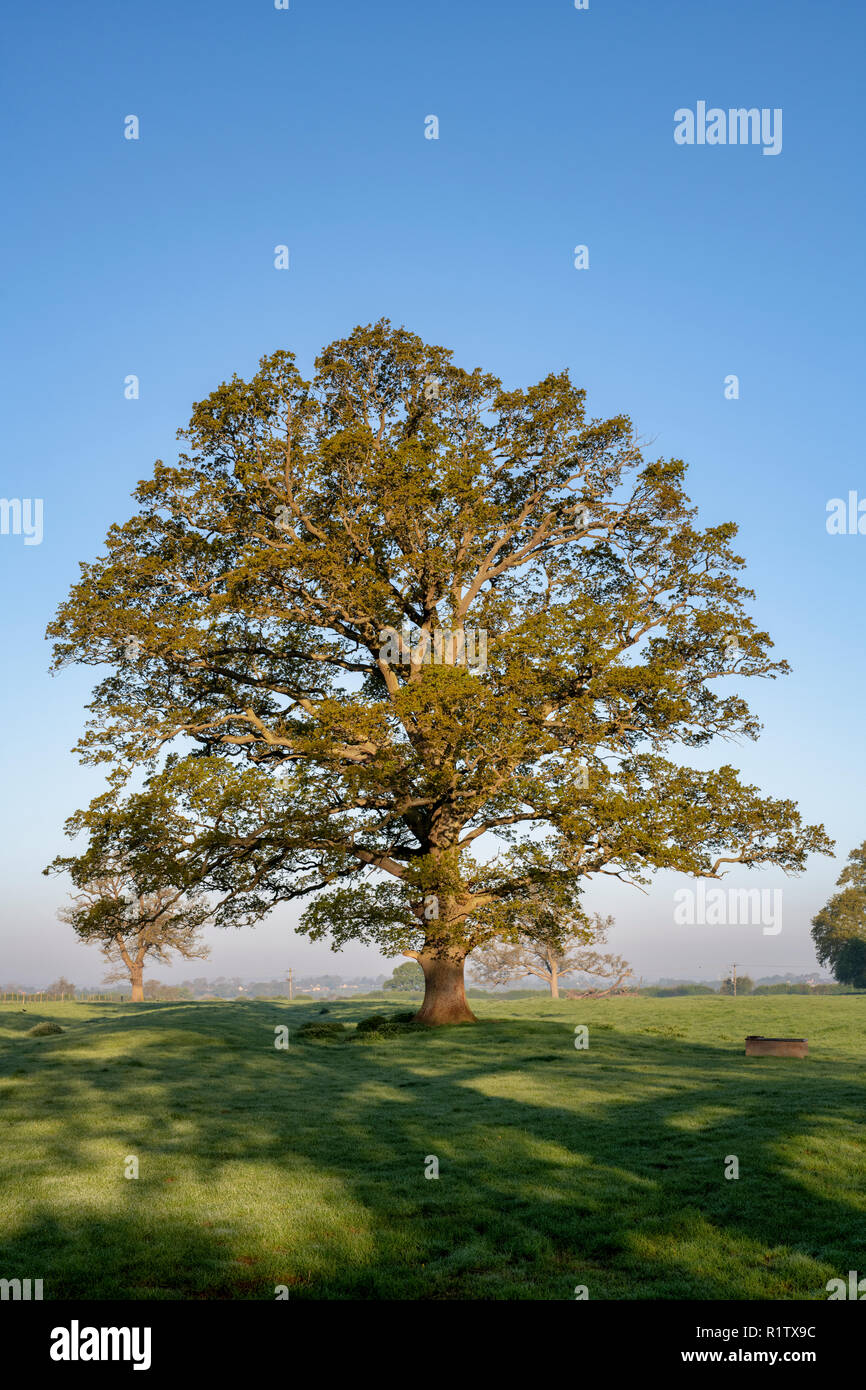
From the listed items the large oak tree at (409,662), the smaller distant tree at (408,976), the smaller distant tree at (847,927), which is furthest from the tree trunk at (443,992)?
the smaller distant tree at (408,976)

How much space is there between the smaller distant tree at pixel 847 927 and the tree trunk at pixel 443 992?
75613 mm

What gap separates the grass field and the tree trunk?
762 cm

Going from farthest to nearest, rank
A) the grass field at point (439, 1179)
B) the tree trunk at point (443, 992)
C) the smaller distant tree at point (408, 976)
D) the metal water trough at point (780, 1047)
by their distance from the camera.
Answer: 1. the smaller distant tree at point (408, 976)
2. the tree trunk at point (443, 992)
3. the metal water trough at point (780, 1047)
4. the grass field at point (439, 1179)

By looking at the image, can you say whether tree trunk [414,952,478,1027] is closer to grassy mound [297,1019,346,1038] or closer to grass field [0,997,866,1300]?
grassy mound [297,1019,346,1038]

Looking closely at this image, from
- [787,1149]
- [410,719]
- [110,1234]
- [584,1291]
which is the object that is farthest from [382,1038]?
[584,1291]

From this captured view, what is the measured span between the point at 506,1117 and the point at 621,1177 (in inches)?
184

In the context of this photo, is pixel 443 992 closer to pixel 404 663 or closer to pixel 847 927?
pixel 404 663

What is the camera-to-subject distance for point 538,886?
31.4 m

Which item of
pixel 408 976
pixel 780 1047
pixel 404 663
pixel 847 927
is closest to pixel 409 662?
pixel 404 663

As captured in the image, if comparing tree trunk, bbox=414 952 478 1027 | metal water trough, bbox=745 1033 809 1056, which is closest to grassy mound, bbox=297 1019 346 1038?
tree trunk, bbox=414 952 478 1027

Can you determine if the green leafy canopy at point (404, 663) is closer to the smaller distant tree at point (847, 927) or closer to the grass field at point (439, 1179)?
the grass field at point (439, 1179)

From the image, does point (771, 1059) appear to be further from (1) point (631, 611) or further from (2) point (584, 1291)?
(2) point (584, 1291)

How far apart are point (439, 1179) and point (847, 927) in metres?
94.5

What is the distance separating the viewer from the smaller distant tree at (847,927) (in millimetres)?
96250
